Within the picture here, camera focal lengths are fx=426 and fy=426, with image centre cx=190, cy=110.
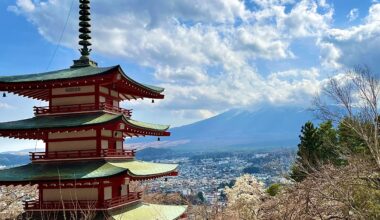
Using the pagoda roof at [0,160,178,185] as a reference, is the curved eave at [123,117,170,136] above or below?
above

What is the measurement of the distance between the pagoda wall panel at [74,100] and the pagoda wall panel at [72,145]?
5.50 feet

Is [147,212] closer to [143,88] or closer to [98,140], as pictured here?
[98,140]

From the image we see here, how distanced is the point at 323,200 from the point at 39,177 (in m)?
11.7

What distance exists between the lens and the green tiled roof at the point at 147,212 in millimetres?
17031

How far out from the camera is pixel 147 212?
61.5ft

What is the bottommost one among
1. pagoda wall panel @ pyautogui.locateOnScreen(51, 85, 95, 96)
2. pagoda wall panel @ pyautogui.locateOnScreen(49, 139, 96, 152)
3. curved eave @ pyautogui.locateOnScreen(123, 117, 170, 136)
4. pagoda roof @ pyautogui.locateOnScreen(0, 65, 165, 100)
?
pagoda wall panel @ pyautogui.locateOnScreen(49, 139, 96, 152)

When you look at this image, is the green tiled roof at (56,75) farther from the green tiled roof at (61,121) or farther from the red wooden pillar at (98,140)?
the red wooden pillar at (98,140)

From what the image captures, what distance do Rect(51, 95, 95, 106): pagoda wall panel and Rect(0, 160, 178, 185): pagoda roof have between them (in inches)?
101

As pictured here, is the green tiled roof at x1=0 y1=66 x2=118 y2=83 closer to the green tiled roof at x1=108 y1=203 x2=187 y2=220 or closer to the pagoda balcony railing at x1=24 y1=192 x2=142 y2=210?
the pagoda balcony railing at x1=24 y1=192 x2=142 y2=210

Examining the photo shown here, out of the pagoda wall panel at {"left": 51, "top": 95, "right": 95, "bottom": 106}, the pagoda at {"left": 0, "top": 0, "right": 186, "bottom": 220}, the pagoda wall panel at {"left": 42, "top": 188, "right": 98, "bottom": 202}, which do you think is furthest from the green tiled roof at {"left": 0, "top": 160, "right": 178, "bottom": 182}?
the pagoda wall panel at {"left": 51, "top": 95, "right": 95, "bottom": 106}

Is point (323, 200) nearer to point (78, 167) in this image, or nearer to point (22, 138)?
point (78, 167)

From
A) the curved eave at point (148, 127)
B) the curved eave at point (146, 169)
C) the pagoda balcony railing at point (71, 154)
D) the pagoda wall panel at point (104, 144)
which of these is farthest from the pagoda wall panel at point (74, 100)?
the curved eave at point (146, 169)

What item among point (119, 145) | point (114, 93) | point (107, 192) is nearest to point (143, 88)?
point (114, 93)

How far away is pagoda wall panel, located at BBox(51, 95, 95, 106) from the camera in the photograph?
58.6 feet
